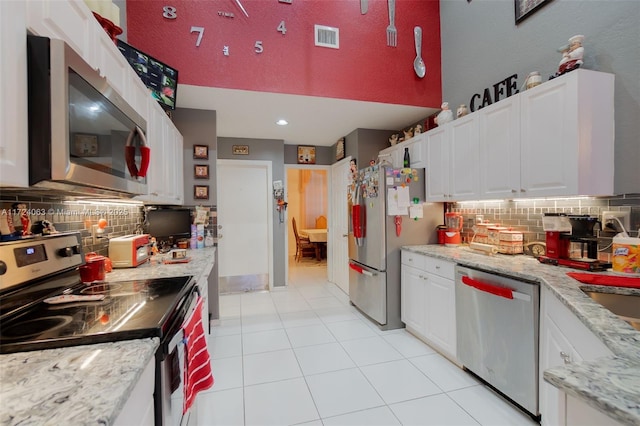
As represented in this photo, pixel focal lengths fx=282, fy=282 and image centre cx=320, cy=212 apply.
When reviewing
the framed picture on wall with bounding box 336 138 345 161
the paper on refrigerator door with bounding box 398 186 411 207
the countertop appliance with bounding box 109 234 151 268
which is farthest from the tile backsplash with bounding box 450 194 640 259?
the countertop appliance with bounding box 109 234 151 268

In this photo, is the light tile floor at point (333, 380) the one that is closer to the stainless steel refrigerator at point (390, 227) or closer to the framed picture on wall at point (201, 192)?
the stainless steel refrigerator at point (390, 227)

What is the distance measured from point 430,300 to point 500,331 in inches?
30.5

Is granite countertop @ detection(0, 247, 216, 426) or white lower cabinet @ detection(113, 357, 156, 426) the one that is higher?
granite countertop @ detection(0, 247, 216, 426)

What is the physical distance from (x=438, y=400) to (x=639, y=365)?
154 cm

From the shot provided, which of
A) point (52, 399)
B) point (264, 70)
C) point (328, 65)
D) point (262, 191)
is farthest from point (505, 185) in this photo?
point (262, 191)

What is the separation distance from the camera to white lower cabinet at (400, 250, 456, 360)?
2393mm

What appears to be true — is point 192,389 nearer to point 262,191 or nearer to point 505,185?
point 505,185

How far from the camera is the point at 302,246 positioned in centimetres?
725

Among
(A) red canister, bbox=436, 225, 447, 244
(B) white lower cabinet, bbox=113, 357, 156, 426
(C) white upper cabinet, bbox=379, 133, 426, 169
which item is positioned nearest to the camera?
(B) white lower cabinet, bbox=113, 357, 156, 426

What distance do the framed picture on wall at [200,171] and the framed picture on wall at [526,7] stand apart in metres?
3.37

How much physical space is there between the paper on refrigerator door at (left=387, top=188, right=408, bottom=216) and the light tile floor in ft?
4.22

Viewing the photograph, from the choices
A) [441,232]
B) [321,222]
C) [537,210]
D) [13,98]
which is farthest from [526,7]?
[321,222]

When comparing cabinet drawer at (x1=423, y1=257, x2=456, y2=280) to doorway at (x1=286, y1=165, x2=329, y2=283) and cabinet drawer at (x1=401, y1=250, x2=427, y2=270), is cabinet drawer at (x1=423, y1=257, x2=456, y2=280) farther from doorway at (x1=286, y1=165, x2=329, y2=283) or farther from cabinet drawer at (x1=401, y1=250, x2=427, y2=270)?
doorway at (x1=286, y1=165, x2=329, y2=283)

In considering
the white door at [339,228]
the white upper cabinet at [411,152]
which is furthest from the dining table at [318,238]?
the white upper cabinet at [411,152]
